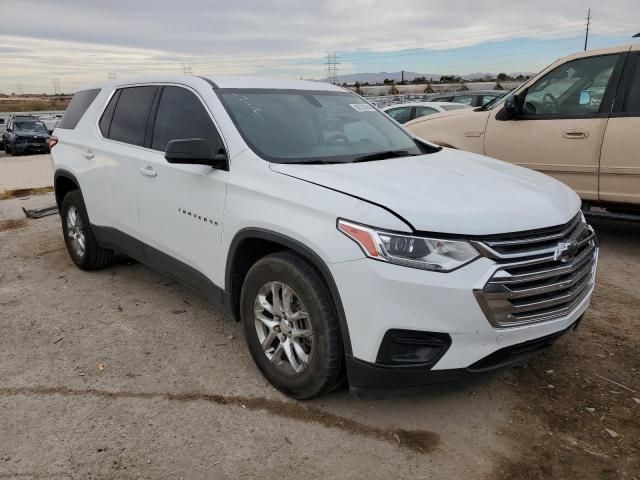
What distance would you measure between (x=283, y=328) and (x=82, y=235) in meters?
3.09

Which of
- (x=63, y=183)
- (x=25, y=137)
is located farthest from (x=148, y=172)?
(x=25, y=137)

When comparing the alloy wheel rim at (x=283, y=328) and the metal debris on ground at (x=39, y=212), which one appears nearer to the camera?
the alloy wheel rim at (x=283, y=328)

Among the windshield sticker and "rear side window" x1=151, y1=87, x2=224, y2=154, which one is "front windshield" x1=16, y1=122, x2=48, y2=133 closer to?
"rear side window" x1=151, y1=87, x2=224, y2=154

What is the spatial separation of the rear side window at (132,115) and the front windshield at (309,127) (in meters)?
0.90

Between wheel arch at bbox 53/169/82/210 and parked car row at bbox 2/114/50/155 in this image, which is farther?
parked car row at bbox 2/114/50/155

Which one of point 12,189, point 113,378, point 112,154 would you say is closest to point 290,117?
point 112,154

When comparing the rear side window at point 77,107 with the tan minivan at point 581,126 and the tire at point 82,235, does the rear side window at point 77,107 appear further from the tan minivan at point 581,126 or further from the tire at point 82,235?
the tan minivan at point 581,126

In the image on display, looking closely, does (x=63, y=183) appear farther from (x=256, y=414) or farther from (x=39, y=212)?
(x=256, y=414)

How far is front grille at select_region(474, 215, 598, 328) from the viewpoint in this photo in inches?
99.4

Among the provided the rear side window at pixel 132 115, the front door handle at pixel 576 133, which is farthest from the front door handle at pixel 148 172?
the front door handle at pixel 576 133

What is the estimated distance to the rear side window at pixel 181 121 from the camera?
11.9 ft

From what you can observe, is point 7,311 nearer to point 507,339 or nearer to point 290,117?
point 290,117

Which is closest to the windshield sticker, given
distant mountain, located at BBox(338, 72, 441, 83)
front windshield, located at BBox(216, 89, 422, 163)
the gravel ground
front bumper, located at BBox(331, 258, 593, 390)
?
front windshield, located at BBox(216, 89, 422, 163)

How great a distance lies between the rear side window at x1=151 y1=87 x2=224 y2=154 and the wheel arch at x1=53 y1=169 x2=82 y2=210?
1493 mm
